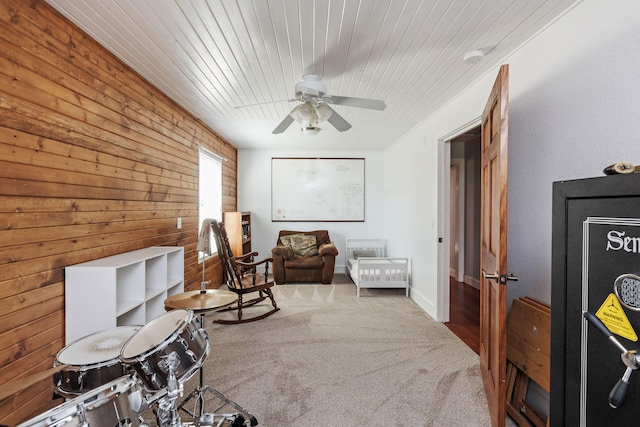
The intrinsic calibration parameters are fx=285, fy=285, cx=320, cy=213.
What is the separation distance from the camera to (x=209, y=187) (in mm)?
4371

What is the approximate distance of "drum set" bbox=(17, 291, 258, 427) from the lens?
0.90 m

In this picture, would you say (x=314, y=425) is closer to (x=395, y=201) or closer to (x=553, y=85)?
(x=553, y=85)

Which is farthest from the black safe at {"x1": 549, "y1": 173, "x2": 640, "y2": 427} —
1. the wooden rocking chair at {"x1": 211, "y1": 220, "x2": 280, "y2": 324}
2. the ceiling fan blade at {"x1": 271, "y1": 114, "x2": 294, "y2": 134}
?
the wooden rocking chair at {"x1": 211, "y1": 220, "x2": 280, "y2": 324}

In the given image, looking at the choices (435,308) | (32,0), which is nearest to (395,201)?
(435,308)

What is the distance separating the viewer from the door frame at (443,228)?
3.23 m

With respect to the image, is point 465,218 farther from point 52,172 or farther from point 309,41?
point 52,172

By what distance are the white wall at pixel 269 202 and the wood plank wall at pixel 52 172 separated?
306cm

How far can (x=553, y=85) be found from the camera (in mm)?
1698

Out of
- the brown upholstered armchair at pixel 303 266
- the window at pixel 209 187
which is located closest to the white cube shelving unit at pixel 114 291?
the window at pixel 209 187

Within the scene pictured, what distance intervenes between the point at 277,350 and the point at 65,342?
1.50m

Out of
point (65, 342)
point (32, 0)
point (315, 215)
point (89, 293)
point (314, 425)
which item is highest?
point (32, 0)

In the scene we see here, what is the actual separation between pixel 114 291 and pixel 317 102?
1957mm

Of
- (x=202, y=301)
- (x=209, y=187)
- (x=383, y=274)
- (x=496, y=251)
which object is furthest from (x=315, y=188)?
(x=496, y=251)

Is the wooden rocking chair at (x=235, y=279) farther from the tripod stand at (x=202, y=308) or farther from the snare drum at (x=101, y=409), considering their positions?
the snare drum at (x=101, y=409)
